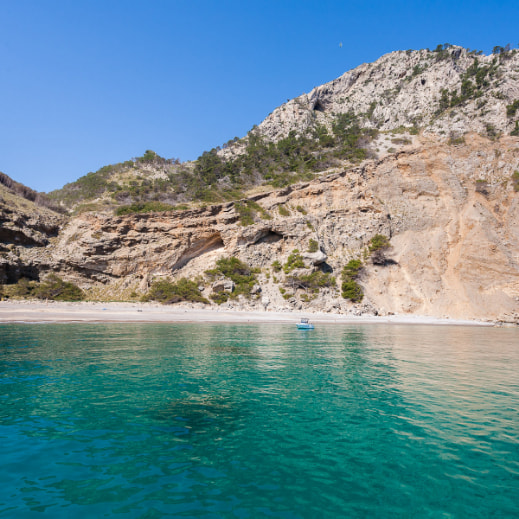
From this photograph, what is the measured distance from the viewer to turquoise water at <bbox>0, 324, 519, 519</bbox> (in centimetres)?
471

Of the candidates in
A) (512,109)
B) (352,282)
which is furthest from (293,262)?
(512,109)

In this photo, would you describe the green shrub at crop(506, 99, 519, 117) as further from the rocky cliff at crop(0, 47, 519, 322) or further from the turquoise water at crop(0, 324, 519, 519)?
the turquoise water at crop(0, 324, 519, 519)

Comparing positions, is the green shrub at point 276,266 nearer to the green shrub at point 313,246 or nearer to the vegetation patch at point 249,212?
the green shrub at point 313,246

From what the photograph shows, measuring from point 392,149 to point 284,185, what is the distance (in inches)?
780

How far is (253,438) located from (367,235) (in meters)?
45.1

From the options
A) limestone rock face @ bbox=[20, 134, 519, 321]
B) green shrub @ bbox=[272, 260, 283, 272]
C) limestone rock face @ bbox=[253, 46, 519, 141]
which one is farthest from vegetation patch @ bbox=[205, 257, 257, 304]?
limestone rock face @ bbox=[253, 46, 519, 141]

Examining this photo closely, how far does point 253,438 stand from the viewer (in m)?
6.93

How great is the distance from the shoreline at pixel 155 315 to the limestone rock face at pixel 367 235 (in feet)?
13.4

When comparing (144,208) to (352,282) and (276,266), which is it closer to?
(276,266)

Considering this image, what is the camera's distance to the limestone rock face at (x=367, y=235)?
43.1 meters

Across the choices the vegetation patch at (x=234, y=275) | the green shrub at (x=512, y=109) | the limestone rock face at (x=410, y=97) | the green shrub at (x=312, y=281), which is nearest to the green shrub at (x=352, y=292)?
the green shrub at (x=312, y=281)

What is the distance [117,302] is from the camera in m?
41.3

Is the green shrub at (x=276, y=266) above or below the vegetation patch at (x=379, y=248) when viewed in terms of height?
below

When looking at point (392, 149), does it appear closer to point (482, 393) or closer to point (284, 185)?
point (284, 185)
